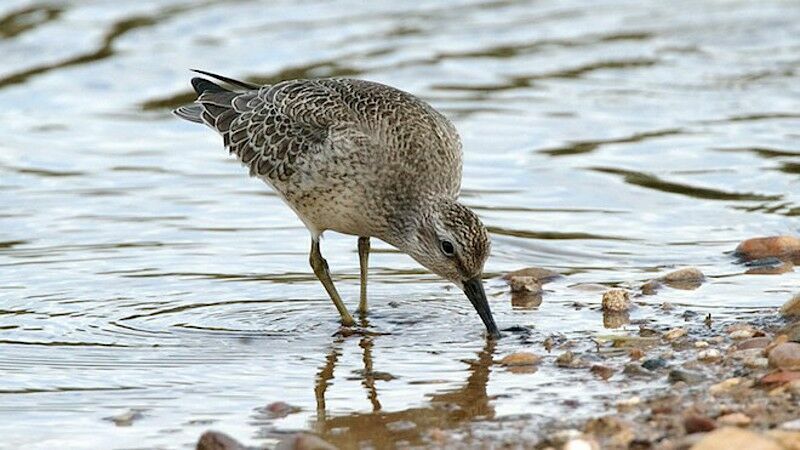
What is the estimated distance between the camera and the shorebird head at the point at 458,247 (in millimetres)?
8938

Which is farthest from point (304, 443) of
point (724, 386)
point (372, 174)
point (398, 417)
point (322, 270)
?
point (322, 270)

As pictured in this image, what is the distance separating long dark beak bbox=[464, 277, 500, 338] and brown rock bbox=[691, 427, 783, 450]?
2.86 m

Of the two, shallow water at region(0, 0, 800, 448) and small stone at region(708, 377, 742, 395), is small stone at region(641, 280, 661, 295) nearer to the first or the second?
shallow water at region(0, 0, 800, 448)

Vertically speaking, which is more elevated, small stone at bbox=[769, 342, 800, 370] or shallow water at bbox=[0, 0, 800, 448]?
small stone at bbox=[769, 342, 800, 370]

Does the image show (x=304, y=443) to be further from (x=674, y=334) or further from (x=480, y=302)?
(x=674, y=334)

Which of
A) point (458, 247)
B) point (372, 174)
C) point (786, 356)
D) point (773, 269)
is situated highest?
point (372, 174)

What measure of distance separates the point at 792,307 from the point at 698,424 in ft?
8.19

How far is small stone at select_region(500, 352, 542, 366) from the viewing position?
8359 mm

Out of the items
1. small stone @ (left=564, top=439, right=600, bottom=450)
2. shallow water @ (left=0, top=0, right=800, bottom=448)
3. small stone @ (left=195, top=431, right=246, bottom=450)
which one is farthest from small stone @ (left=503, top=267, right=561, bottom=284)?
small stone @ (left=195, top=431, right=246, bottom=450)

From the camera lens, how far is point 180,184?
13.6 meters

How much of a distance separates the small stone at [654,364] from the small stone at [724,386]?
1.69 feet

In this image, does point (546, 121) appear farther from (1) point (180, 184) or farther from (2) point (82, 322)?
(2) point (82, 322)

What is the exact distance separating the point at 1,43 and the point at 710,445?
573 inches

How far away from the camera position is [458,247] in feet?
29.4
